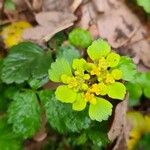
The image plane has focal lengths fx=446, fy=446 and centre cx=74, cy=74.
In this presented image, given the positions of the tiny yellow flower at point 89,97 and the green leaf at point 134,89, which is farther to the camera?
the green leaf at point 134,89

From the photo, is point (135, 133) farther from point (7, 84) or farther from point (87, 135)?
point (7, 84)

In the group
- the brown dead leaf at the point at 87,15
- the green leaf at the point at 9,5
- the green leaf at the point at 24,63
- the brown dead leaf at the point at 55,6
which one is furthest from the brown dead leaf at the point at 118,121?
the green leaf at the point at 9,5

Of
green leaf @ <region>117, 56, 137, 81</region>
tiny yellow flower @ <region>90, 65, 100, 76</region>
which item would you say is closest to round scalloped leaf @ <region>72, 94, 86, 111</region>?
tiny yellow flower @ <region>90, 65, 100, 76</region>

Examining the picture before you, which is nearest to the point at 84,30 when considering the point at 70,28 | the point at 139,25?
the point at 70,28

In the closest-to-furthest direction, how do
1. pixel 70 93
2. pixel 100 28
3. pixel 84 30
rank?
pixel 70 93 → pixel 84 30 → pixel 100 28

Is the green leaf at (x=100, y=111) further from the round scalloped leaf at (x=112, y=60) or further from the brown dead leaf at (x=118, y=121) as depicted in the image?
the brown dead leaf at (x=118, y=121)

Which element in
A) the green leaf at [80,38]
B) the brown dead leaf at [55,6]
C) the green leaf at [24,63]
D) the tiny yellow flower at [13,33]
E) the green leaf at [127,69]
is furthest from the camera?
the brown dead leaf at [55,6]

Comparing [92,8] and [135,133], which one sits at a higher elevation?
[92,8]
